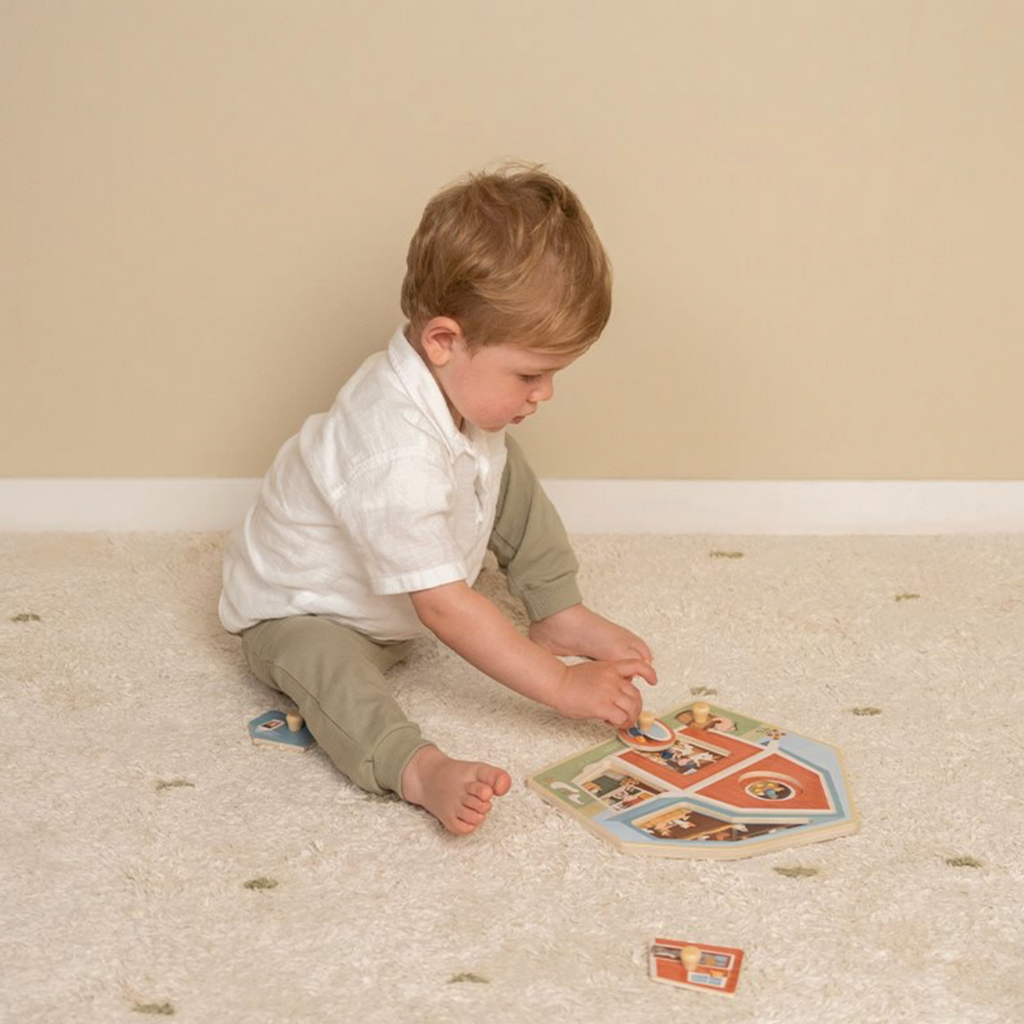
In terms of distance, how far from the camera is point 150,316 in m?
1.67

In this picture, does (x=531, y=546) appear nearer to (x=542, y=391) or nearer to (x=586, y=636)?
(x=586, y=636)

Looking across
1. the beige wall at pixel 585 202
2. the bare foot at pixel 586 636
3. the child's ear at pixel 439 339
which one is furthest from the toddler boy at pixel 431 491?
the beige wall at pixel 585 202

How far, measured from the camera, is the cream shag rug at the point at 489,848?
2.91 feet

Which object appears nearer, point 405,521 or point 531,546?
point 405,521

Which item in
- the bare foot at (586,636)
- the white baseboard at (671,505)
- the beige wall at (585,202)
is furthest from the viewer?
the white baseboard at (671,505)

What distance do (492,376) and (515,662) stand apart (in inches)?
9.6

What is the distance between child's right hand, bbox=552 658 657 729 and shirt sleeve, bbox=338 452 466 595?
5.2 inches

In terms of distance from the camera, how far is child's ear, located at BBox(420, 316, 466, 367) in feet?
3.85

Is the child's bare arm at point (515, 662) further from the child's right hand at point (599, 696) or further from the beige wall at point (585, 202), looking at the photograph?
the beige wall at point (585, 202)

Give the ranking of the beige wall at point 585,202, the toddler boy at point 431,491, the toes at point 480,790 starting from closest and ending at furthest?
1. the toes at point 480,790
2. the toddler boy at point 431,491
3. the beige wall at point 585,202

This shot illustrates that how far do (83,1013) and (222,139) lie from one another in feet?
3.46

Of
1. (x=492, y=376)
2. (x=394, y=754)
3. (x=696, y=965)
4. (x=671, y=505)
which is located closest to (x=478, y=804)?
(x=394, y=754)

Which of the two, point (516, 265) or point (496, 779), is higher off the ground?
point (516, 265)

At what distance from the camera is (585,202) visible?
1.62m
